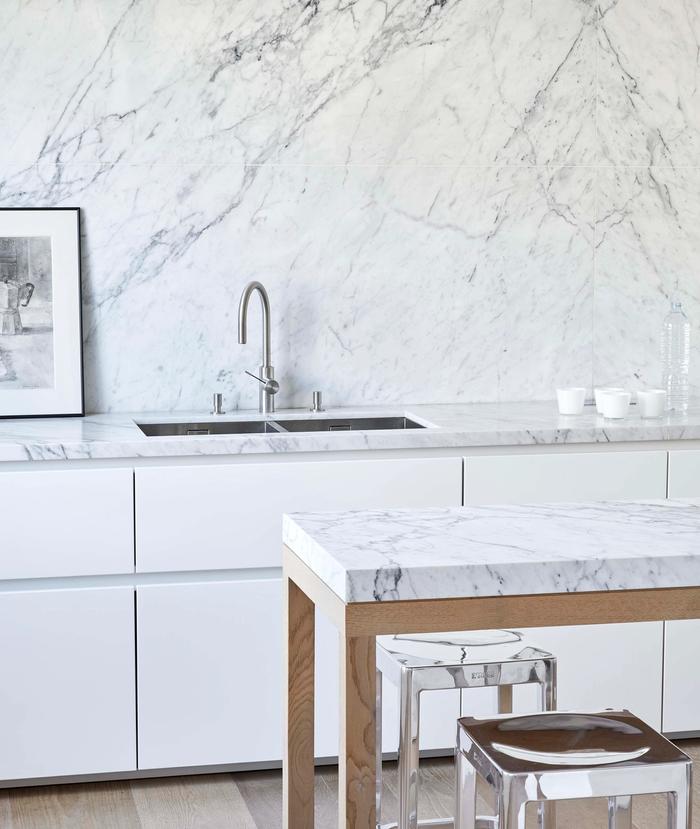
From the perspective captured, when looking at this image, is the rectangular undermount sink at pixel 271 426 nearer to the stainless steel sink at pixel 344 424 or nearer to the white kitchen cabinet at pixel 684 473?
the stainless steel sink at pixel 344 424

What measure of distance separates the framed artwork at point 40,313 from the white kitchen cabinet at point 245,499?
0.62 m

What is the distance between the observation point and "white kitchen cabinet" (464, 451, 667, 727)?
123 inches

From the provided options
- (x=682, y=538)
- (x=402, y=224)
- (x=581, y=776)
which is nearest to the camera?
(x=581, y=776)

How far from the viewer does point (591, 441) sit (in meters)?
3.16

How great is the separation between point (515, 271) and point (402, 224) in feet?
1.32

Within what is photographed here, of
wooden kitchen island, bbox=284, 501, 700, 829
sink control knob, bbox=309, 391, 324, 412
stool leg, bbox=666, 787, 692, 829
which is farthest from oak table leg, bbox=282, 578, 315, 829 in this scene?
sink control knob, bbox=309, 391, 324, 412

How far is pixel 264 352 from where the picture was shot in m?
3.51

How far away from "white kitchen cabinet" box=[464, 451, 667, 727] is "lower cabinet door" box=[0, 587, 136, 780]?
0.92m

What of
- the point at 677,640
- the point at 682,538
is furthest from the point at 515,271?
the point at 682,538

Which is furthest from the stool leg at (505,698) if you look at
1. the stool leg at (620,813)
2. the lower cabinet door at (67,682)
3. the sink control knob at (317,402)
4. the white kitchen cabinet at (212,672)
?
the sink control knob at (317,402)

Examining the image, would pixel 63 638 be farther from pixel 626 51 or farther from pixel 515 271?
pixel 626 51

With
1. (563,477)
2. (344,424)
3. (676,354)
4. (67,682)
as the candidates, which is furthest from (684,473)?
(67,682)

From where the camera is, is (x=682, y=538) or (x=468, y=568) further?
(x=682, y=538)

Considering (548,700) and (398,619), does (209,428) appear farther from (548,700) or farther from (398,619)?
(398,619)
